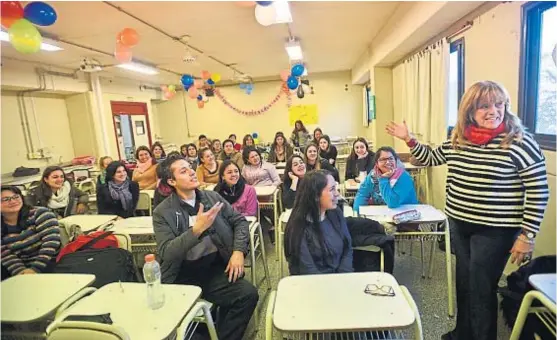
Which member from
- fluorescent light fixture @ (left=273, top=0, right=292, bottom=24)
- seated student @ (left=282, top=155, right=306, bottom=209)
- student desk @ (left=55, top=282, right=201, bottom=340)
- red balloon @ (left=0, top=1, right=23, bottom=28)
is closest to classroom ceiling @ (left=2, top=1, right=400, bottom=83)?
fluorescent light fixture @ (left=273, top=0, right=292, bottom=24)

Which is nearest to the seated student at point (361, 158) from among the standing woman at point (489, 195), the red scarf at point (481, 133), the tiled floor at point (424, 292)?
the tiled floor at point (424, 292)

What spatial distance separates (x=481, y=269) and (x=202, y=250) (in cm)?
147

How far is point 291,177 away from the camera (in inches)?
134

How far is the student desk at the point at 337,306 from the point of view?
1.12m

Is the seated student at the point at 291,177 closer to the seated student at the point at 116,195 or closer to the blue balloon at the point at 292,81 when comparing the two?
the seated student at the point at 116,195

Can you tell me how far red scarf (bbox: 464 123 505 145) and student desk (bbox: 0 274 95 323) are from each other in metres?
1.95

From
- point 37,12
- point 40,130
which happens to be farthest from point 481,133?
point 40,130

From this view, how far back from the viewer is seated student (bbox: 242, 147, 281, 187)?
3.86 metres

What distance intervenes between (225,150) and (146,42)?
Answer: 1921 mm

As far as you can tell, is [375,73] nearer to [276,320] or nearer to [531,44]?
[531,44]

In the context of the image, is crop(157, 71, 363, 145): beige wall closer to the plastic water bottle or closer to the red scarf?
the red scarf

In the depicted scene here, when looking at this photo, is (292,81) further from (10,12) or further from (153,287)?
(153,287)

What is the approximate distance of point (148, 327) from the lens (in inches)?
47.9

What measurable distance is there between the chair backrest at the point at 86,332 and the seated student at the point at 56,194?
247cm
